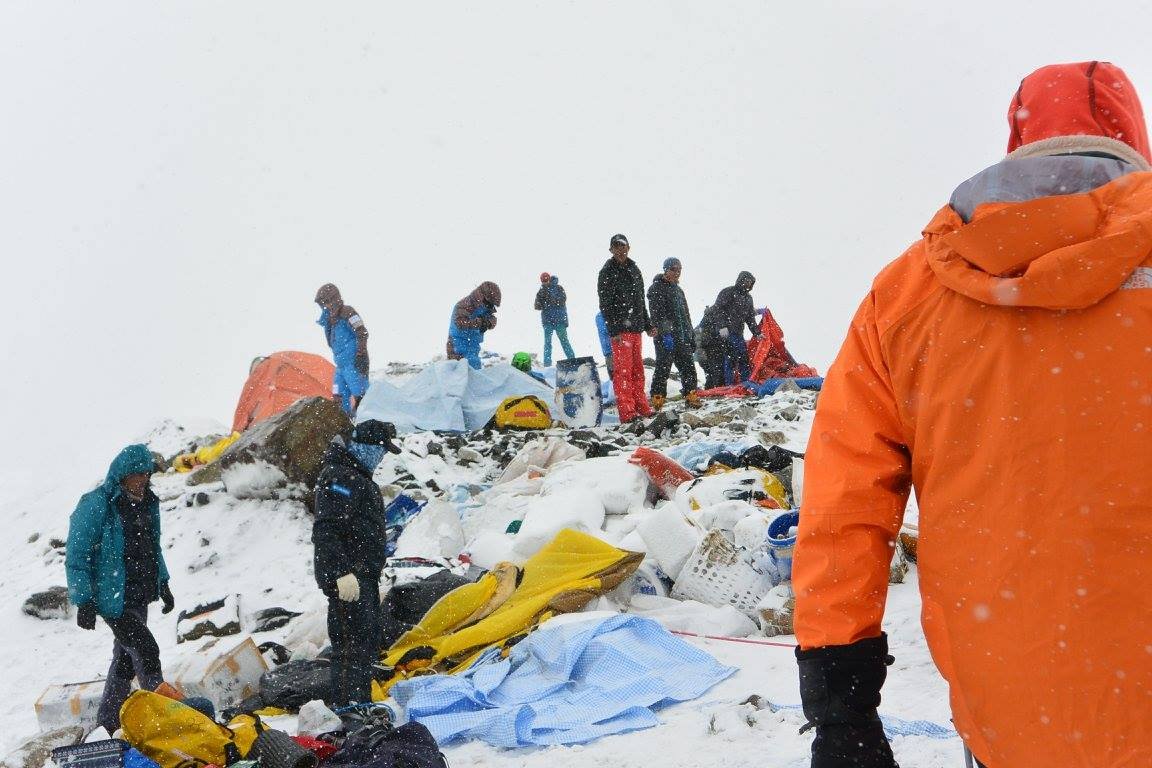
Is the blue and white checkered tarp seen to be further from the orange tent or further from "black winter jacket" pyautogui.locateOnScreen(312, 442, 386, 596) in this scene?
the orange tent

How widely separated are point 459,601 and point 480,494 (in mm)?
2799

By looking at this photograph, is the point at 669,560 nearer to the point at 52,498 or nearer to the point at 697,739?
the point at 697,739

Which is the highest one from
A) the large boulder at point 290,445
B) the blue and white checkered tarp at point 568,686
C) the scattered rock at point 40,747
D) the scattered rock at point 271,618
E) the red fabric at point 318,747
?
the large boulder at point 290,445

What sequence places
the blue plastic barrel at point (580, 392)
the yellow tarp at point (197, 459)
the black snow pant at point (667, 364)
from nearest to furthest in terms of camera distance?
the blue plastic barrel at point (580, 392) → the yellow tarp at point (197, 459) → the black snow pant at point (667, 364)

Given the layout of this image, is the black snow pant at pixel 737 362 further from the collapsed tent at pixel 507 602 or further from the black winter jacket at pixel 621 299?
the collapsed tent at pixel 507 602

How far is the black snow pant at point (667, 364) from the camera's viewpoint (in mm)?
10781

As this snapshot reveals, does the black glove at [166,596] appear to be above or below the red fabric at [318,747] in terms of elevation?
above

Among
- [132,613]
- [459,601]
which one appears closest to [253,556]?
[132,613]

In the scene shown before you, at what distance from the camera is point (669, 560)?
205 inches

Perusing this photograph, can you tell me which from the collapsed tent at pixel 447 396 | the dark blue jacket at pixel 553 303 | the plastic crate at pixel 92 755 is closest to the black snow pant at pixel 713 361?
the collapsed tent at pixel 447 396

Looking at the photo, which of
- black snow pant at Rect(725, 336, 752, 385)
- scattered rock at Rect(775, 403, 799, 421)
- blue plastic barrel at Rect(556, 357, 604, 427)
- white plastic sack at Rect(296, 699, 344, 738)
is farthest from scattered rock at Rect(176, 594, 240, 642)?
black snow pant at Rect(725, 336, 752, 385)

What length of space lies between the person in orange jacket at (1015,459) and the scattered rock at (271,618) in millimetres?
5539

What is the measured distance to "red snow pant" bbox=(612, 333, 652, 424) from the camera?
1004 cm

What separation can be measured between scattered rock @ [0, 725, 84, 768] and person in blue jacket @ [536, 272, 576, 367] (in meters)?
12.3
